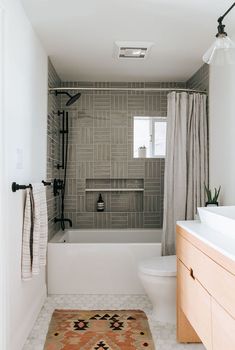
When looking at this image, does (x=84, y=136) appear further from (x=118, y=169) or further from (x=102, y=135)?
(x=118, y=169)

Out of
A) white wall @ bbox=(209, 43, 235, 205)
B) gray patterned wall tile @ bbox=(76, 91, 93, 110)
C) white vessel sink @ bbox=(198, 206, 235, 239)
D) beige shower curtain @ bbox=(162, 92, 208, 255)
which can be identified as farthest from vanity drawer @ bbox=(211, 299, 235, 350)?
gray patterned wall tile @ bbox=(76, 91, 93, 110)

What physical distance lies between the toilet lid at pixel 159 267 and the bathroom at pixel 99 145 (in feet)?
0.09

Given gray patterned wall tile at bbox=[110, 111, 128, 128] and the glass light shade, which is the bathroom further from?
the glass light shade

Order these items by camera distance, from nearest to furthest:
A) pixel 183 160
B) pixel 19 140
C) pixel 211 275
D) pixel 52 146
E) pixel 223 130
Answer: pixel 211 275 → pixel 19 140 → pixel 223 130 → pixel 183 160 → pixel 52 146

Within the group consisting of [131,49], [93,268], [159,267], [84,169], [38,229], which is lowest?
[93,268]

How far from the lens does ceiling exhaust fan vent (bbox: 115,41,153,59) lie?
2.84 metres

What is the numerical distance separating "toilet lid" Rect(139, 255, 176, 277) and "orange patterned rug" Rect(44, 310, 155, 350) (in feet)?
1.38

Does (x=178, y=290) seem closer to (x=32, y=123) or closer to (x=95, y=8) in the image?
(x=32, y=123)

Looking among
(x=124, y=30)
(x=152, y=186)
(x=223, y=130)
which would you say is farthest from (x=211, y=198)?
(x=124, y=30)

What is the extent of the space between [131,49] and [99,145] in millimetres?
1364

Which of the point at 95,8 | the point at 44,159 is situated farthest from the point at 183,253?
the point at 95,8

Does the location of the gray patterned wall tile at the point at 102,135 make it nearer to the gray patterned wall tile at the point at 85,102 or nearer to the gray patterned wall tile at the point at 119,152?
the gray patterned wall tile at the point at 119,152

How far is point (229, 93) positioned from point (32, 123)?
1655 mm

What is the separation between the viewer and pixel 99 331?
240cm
